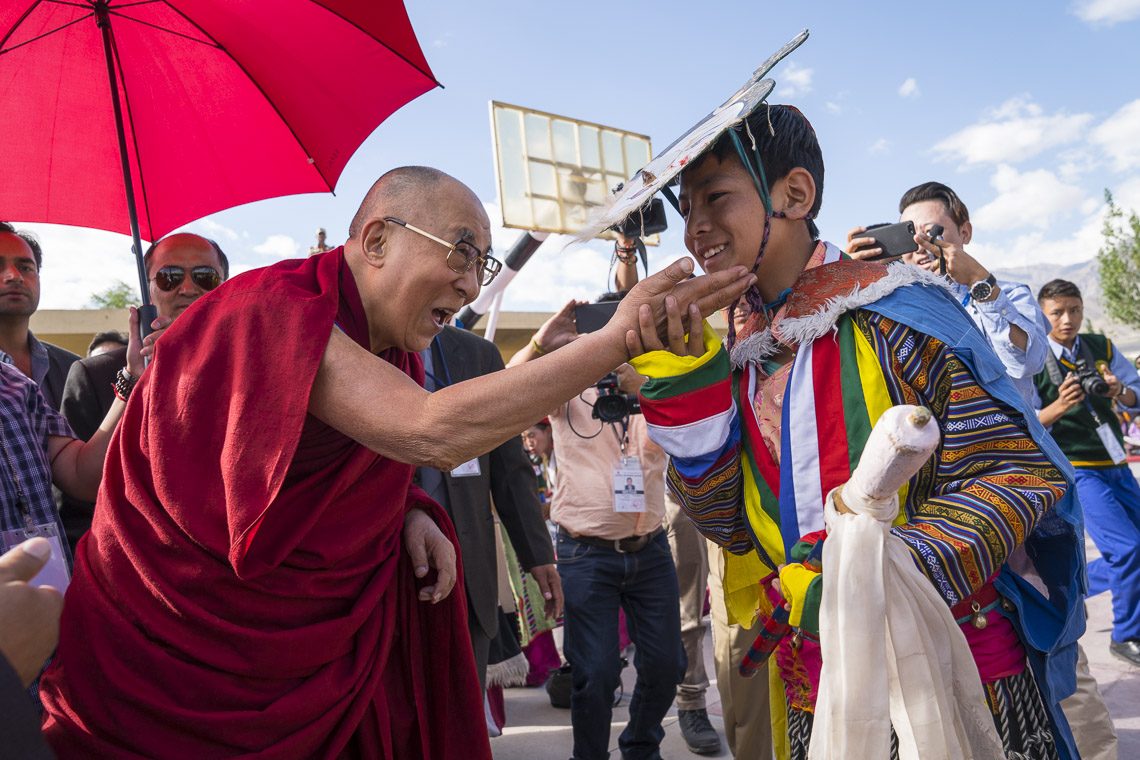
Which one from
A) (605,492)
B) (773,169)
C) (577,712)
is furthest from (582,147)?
(773,169)

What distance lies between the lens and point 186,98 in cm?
276

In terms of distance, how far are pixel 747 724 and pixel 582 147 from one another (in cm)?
978

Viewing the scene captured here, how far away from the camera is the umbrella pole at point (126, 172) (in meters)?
2.53

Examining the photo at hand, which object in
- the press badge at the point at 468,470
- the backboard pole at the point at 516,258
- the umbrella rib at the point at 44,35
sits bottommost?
the press badge at the point at 468,470

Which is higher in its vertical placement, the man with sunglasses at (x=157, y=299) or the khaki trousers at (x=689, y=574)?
the man with sunglasses at (x=157, y=299)

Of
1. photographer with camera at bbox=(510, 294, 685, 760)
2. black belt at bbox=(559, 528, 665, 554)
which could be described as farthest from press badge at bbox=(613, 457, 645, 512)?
black belt at bbox=(559, 528, 665, 554)

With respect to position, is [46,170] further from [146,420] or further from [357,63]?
[146,420]

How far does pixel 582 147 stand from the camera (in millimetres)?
12180

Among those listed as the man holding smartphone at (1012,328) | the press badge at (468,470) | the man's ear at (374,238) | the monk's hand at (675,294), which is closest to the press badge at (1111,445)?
the man holding smartphone at (1012,328)

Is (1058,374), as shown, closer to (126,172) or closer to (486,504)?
(486,504)

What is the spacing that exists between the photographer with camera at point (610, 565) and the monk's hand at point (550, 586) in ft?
1.51

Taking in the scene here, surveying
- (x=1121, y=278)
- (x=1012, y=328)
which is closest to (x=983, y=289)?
(x=1012, y=328)

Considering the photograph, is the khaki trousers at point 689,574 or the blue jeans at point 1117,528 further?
the blue jeans at point 1117,528

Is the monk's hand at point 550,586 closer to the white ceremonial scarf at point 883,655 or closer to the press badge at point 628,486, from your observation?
the press badge at point 628,486
